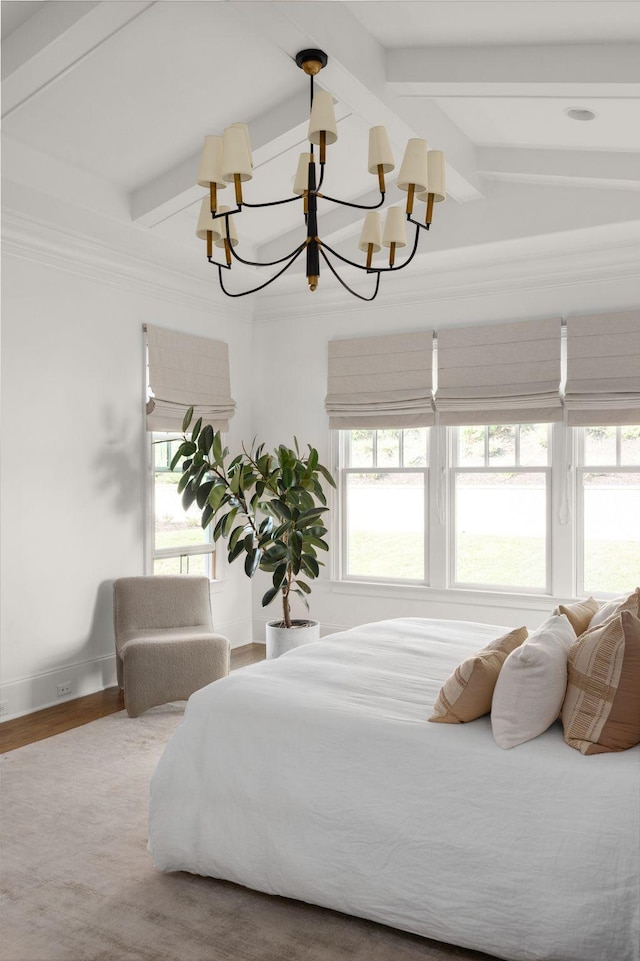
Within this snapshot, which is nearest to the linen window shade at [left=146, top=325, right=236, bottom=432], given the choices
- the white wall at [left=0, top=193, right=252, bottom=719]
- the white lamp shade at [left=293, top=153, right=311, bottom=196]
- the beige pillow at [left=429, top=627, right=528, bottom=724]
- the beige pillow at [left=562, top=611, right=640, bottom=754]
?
the white wall at [left=0, top=193, right=252, bottom=719]

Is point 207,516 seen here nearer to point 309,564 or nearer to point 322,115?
point 309,564

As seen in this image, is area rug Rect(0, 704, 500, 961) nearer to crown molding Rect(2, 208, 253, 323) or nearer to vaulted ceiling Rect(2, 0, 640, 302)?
crown molding Rect(2, 208, 253, 323)

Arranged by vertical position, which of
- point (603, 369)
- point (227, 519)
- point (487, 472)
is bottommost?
point (227, 519)

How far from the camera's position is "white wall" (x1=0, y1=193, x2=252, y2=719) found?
14.0 feet

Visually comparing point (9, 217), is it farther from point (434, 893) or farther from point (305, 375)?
point (434, 893)

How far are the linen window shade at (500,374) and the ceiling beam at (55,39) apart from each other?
306 cm

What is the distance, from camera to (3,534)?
4215 mm

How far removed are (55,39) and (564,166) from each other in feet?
9.11

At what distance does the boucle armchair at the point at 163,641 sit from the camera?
165 inches

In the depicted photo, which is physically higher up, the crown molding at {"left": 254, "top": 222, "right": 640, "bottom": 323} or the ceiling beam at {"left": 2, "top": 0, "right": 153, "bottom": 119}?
the ceiling beam at {"left": 2, "top": 0, "right": 153, "bottom": 119}

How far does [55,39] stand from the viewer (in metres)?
3.11

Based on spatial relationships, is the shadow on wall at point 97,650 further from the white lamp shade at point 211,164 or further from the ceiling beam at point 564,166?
the ceiling beam at point 564,166

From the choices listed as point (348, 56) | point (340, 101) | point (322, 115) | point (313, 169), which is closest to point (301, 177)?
point (313, 169)

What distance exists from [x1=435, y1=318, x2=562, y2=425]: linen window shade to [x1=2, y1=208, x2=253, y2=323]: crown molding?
1859mm
